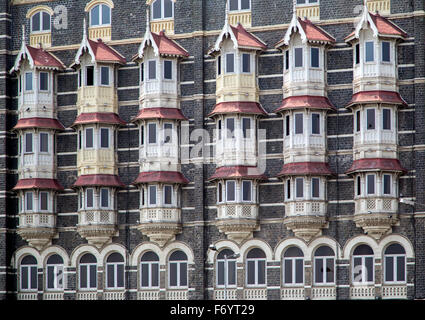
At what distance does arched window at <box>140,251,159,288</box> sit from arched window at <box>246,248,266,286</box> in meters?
5.15

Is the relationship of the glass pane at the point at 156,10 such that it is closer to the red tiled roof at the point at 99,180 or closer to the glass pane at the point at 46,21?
the glass pane at the point at 46,21

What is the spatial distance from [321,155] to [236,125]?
15.8 ft

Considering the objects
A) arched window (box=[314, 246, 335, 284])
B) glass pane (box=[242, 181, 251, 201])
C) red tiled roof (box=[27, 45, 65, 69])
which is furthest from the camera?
red tiled roof (box=[27, 45, 65, 69])

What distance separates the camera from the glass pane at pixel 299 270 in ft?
220

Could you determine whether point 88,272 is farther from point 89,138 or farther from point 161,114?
point 161,114

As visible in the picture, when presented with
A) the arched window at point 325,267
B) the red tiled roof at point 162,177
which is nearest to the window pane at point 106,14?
the red tiled roof at point 162,177

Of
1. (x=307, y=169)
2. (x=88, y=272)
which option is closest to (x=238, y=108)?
(x=307, y=169)

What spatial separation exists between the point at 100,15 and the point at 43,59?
4.02 metres

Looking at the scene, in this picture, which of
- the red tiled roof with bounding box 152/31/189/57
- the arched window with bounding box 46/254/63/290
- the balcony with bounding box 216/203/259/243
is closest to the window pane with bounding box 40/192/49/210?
the arched window with bounding box 46/254/63/290

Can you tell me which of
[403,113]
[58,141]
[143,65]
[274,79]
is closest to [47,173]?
[58,141]

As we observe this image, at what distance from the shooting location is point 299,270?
67.1 metres

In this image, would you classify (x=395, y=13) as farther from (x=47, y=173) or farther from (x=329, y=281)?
(x=47, y=173)

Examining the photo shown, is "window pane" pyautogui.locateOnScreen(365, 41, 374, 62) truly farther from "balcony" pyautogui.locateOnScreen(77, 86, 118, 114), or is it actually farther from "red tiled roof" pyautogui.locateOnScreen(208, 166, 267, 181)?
"balcony" pyautogui.locateOnScreen(77, 86, 118, 114)

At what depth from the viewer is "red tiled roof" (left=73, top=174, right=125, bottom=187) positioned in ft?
229
